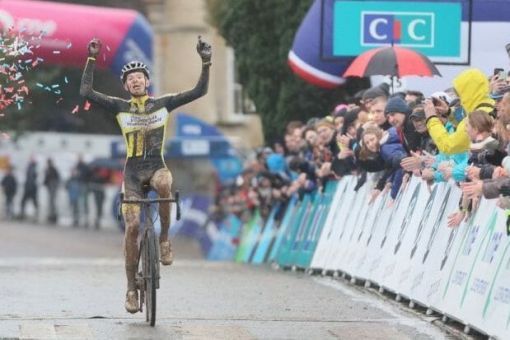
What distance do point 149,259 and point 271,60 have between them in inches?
623

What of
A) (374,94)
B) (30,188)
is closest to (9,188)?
(30,188)

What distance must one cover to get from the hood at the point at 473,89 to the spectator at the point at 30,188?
1331 inches

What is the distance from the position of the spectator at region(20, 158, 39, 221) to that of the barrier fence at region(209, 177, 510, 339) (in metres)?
23.6

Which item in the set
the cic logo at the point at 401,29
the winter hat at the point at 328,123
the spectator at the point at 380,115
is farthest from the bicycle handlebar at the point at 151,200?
the cic logo at the point at 401,29

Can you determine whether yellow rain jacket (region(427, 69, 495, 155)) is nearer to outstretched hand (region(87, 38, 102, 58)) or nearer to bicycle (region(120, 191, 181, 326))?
bicycle (region(120, 191, 181, 326))

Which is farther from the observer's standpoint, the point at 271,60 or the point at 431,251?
the point at 271,60

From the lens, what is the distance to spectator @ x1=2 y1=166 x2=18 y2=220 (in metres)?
46.2

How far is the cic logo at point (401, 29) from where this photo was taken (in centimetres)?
2133

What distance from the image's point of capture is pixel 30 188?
151 ft

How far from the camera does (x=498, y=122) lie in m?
10.9

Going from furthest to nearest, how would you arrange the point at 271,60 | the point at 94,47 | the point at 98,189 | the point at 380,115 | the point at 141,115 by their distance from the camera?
the point at 98,189 < the point at 271,60 < the point at 380,115 < the point at 141,115 < the point at 94,47

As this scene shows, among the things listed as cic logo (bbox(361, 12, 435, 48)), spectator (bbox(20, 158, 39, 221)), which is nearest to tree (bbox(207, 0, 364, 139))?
cic logo (bbox(361, 12, 435, 48))

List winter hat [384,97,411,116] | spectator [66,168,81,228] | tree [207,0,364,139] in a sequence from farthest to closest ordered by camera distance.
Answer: spectator [66,168,81,228] → tree [207,0,364,139] → winter hat [384,97,411,116]

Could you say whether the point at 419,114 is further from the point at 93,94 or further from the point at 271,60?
the point at 271,60
